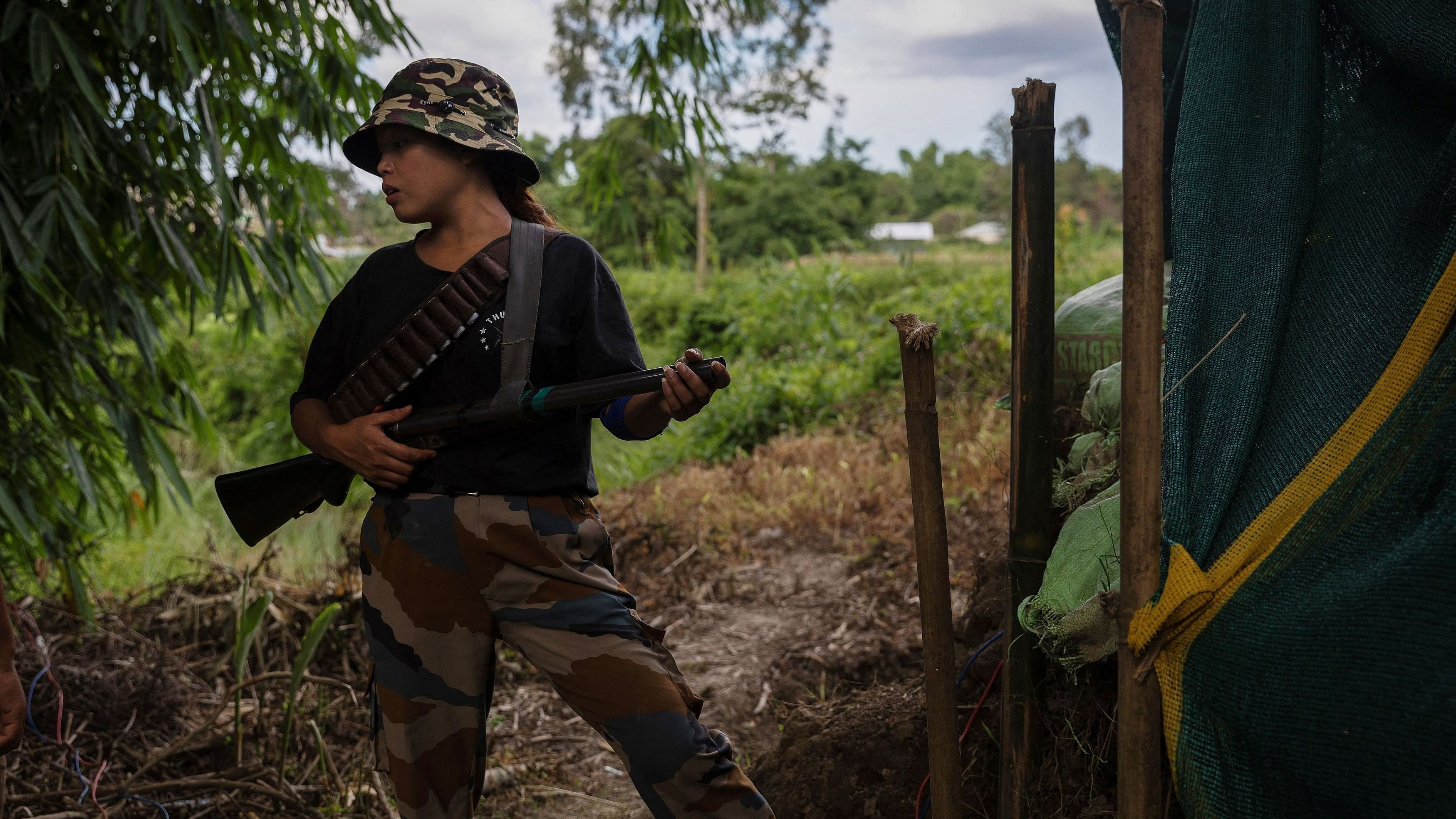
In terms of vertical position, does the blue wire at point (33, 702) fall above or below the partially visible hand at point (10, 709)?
below

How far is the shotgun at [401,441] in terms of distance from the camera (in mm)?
1812

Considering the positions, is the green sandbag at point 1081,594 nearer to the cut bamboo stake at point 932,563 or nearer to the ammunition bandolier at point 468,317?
the cut bamboo stake at point 932,563

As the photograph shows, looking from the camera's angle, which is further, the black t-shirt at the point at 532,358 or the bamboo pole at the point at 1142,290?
the black t-shirt at the point at 532,358

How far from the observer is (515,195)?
2.15m

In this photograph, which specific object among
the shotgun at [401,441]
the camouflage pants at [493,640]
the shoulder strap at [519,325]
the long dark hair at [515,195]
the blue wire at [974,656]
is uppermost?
the long dark hair at [515,195]

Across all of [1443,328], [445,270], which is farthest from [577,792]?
[1443,328]

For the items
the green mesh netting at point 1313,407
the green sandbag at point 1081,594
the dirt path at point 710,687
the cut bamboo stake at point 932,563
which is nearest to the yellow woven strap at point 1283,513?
the green mesh netting at point 1313,407

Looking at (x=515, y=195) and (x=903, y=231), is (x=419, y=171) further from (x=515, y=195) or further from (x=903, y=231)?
(x=903, y=231)

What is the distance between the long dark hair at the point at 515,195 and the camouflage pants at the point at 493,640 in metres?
0.58

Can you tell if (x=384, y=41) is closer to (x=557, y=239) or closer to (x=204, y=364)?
(x=557, y=239)

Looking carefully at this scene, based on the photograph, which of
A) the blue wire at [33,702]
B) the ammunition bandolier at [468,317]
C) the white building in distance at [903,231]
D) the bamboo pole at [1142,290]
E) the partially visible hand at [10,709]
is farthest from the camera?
the white building in distance at [903,231]

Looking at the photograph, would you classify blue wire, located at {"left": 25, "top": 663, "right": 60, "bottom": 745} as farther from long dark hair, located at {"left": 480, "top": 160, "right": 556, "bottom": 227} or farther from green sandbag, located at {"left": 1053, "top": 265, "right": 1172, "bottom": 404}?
green sandbag, located at {"left": 1053, "top": 265, "right": 1172, "bottom": 404}

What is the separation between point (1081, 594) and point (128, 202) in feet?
9.55

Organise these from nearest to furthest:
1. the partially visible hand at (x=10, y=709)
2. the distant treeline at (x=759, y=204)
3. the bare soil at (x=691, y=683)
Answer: the partially visible hand at (x=10, y=709), the bare soil at (x=691, y=683), the distant treeline at (x=759, y=204)
